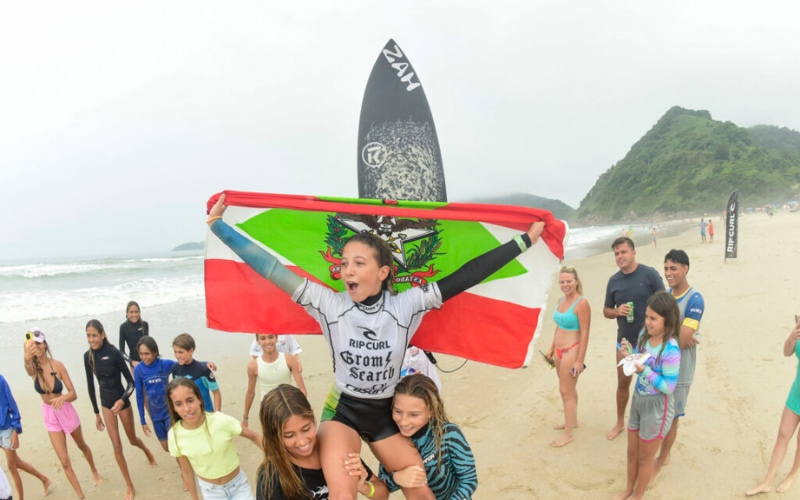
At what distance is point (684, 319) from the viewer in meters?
3.31

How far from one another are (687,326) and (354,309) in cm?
265

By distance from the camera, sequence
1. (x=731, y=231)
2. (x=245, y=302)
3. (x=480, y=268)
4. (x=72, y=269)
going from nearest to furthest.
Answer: (x=480, y=268) < (x=245, y=302) < (x=731, y=231) < (x=72, y=269)

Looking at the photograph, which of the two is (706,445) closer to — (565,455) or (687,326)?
(565,455)

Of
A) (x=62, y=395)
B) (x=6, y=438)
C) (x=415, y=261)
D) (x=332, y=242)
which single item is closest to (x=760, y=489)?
(x=415, y=261)

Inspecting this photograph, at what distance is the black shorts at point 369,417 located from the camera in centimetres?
218

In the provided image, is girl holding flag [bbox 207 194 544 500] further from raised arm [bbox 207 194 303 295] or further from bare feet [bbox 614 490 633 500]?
bare feet [bbox 614 490 633 500]

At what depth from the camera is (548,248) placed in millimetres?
2463

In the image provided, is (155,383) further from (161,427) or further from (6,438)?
(6,438)

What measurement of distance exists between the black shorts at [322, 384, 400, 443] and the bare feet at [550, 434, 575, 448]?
112 inches

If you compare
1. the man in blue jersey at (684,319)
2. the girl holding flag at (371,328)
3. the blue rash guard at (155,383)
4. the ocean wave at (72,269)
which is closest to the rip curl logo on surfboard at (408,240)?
the girl holding flag at (371,328)

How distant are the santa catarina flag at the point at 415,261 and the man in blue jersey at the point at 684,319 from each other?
147 cm

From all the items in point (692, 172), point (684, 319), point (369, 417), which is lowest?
point (369, 417)

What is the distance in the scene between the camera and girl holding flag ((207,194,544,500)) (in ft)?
6.98

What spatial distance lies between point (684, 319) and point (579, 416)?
2128 millimetres
